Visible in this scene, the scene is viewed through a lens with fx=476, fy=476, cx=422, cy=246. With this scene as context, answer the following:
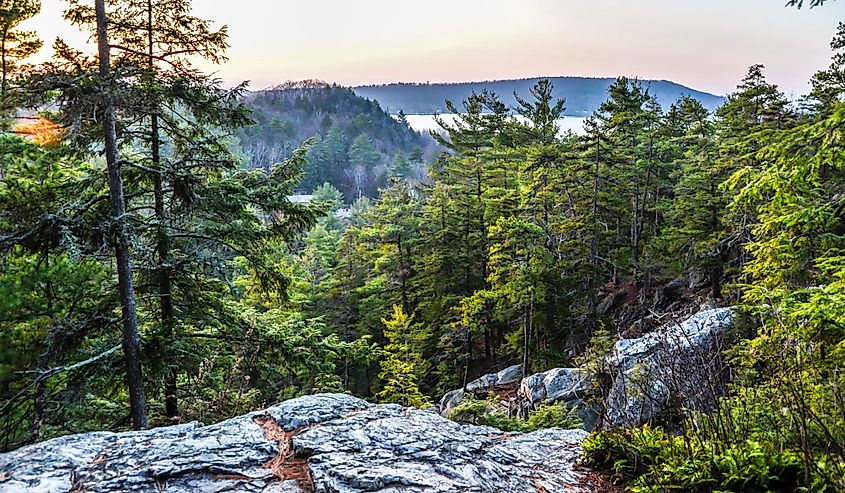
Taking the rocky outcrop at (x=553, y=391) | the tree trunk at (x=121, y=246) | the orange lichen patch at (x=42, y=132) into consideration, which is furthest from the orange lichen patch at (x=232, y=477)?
the rocky outcrop at (x=553, y=391)

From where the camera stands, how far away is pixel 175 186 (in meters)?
6.24

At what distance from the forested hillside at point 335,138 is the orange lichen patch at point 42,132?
35703 mm

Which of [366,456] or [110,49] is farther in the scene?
[110,49]

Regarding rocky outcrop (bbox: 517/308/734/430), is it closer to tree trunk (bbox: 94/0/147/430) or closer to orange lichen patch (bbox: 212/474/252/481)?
orange lichen patch (bbox: 212/474/252/481)

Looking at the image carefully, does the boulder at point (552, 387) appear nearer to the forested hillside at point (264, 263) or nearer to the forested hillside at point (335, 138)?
the forested hillside at point (264, 263)

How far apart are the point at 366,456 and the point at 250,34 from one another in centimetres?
1064

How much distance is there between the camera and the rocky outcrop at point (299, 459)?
2.90 m

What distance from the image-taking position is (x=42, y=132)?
6.83m

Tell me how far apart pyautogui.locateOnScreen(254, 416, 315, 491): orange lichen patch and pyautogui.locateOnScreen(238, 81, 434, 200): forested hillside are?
40.8m

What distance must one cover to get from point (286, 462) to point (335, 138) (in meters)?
62.1

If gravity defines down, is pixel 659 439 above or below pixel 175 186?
below

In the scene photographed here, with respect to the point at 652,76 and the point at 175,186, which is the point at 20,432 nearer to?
the point at 175,186

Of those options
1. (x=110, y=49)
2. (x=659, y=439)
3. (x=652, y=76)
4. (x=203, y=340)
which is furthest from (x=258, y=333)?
(x=652, y=76)

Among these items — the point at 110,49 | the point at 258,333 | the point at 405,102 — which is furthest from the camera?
the point at 405,102
